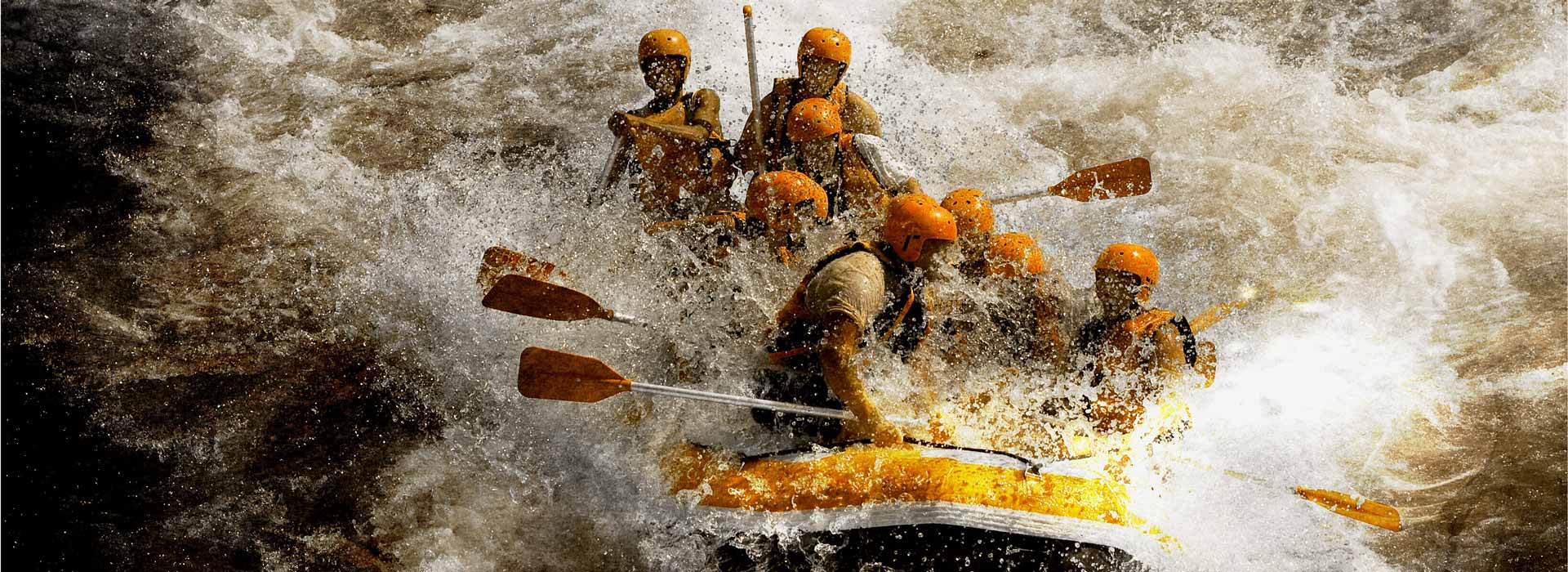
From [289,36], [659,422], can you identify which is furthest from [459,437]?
[289,36]

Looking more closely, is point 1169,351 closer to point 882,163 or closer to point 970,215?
point 970,215

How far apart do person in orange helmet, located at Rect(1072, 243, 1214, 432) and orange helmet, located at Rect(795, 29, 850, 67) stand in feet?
6.37

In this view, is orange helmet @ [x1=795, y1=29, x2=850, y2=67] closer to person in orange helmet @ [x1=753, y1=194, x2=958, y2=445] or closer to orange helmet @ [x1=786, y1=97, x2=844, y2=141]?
orange helmet @ [x1=786, y1=97, x2=844, y2=141]

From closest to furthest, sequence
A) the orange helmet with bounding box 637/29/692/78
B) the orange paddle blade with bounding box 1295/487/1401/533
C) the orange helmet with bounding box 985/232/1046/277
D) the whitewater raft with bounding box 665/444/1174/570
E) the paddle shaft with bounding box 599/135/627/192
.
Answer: the whitewater raft with bounding box 665/444/1174/570 < the orange paddle blade with bounding box 1295/487/1401/533 < the orange helmet with bounding box 985/232/1046/277 < the orange helmet with bounding box 637/29/692/78 < the paddle shaft with bounding box 599/135/627/192

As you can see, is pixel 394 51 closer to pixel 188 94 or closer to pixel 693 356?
pixel 188 94

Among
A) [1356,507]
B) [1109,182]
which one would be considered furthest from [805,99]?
[1356,507]

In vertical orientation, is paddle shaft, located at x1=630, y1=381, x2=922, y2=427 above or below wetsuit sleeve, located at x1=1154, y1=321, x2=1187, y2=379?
below

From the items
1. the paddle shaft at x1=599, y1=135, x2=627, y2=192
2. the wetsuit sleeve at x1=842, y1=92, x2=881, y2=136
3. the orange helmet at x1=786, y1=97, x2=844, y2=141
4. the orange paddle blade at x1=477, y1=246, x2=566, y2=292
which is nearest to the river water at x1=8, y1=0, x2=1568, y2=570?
the paddle shaft at x1=599, y1=135, x2=627, y2=192

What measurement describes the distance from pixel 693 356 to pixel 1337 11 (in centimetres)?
622

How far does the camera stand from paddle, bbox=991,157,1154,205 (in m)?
5.03

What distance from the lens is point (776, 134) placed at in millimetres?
5375

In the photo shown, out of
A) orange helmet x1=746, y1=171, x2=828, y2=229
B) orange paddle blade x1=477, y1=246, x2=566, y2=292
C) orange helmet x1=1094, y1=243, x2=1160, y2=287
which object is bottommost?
orange paddle blade x1=477, y1=246, x2=566, y2=292

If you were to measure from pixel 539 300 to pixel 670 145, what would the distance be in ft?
4.21

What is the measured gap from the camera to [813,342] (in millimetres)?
3986
